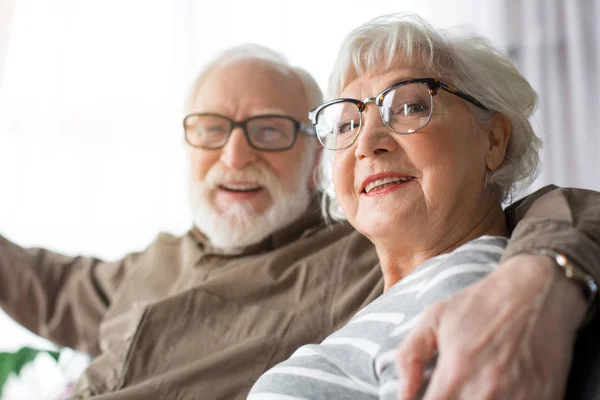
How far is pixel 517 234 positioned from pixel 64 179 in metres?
2.19

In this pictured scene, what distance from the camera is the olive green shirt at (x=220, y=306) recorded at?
59.3 inches

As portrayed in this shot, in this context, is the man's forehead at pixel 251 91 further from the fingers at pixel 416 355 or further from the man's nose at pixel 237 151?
the fingers at pixel 416 355

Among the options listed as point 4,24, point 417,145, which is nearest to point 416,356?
point 417,145

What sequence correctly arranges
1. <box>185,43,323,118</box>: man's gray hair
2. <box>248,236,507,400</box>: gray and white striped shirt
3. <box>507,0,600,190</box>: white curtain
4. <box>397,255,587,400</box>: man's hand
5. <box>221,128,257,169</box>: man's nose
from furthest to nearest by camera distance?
<box>507,0,600,190</box>: white curtain → <box>185,43,323,118</box>: man's gray hair → <box>221,128,257,169</box>: man's nose → <box>248,236,507,400</box>: gray and white striped shirt → <box>397,255,587,400</box>: man's hand

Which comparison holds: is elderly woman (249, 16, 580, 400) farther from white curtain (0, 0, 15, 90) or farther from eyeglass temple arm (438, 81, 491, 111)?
white curtain (0, 0, 15, 90)

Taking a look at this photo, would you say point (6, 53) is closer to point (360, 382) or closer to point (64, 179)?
point (64, 179)

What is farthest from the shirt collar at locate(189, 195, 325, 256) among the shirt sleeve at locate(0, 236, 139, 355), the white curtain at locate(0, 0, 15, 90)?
the white curtain at locate(0, 0, 15, 90)

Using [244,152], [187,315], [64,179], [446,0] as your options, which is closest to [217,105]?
[244,152]

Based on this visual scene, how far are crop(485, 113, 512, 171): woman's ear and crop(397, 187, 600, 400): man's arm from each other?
43 cm

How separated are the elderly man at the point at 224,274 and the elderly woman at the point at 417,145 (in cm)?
12

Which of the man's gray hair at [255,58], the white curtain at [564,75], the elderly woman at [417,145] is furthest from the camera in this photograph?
the white curtain at [564,75]

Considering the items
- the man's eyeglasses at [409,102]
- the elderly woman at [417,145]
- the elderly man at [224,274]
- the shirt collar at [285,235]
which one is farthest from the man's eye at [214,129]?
the man's eyeglasses at [409,102]

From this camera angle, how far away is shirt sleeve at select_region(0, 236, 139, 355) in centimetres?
→ 204

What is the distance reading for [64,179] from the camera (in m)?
2.66
